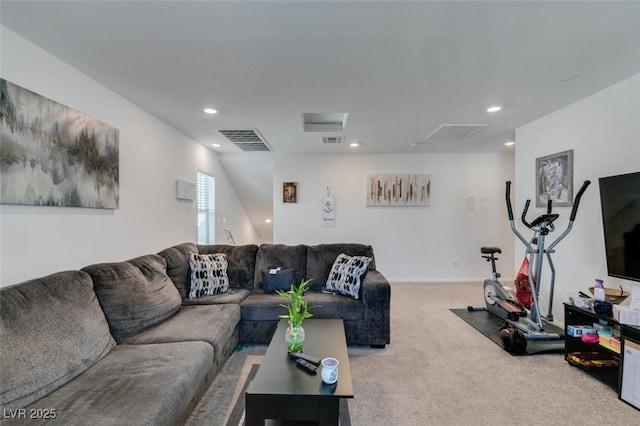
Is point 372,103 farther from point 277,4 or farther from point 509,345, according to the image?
point 509,345

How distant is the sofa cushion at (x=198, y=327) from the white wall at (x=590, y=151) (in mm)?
3407

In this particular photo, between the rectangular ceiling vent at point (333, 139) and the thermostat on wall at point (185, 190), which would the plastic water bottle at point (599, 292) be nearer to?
the rectangular ceiling vent at point (333, 139)

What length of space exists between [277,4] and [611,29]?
6.65ft

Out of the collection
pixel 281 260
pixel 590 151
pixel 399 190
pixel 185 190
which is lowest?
pixel 281 260

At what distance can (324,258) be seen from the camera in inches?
133

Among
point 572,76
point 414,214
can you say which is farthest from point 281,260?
point 572,76

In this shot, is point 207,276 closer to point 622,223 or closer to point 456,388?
point 456,388

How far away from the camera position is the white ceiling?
155 centimetres

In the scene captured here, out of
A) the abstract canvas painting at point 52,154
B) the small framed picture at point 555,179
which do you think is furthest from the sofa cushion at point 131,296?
the small framed picture at point 555,179

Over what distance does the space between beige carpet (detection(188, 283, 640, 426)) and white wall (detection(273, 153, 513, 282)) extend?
2353 millimetres

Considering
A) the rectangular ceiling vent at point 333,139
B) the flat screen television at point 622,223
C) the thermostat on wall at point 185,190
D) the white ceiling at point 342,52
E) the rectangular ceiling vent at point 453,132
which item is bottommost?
the flat screen television at point 622,223

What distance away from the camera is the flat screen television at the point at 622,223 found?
6.79 feet

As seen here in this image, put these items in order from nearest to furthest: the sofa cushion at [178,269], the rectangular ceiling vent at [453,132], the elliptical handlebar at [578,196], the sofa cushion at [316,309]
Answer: the elliptical handlebar at [578,196]
the sofa cushion at [316,309]
the sofa cushion at [178,269]
the rectangular ceiling vent at [453,132]

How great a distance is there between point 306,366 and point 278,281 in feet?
5.15
